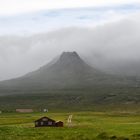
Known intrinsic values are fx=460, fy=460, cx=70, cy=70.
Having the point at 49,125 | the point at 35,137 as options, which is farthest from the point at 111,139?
the point at 49,125

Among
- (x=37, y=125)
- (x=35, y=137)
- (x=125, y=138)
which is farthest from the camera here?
(x=37, y=125)

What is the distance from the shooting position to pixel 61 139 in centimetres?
7844

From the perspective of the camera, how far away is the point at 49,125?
394ft

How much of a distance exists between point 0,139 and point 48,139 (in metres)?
8.23

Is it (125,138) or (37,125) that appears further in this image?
(37,125)

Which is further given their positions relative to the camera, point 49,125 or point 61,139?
point 49,125

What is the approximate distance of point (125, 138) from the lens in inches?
2990

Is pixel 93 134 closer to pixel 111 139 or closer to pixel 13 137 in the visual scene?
pixel 111 139

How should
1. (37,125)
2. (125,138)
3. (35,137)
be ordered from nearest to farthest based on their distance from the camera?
1. (125,138)
2. (35,137)
3. (37,125)

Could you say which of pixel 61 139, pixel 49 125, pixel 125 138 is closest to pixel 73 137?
pixel 61 139

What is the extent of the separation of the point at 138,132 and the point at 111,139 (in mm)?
8634

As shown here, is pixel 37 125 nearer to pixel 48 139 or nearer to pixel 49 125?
pixel 49 125

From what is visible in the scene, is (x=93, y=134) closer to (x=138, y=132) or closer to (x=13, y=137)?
(x=138, y=132)

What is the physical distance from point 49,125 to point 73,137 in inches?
1593
